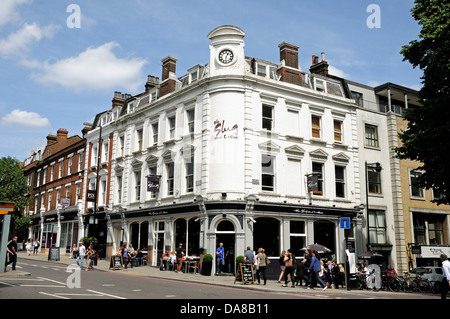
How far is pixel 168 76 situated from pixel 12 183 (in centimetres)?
2737

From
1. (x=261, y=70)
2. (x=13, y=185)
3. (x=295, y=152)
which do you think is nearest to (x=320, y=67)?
(x=261, y=70)

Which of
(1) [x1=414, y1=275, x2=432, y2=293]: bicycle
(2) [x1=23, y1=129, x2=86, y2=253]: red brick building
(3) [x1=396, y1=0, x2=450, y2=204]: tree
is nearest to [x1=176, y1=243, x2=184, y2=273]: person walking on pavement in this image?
(1) [x1=414, y1=275, x2=432, y2=293]: bicycle

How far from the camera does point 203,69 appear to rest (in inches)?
1107

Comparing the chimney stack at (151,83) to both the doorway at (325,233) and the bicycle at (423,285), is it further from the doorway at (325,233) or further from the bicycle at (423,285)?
the bicycle at (423,285)

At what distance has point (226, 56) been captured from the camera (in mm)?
26531

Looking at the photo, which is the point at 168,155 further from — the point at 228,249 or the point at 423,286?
the point at 423,286

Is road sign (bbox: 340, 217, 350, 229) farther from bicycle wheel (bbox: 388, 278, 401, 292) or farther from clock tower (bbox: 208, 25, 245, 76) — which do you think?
clock tower (bbox: 208, 25, 245, 76)

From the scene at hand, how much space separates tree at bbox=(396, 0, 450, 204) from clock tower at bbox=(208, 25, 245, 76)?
10.0 m

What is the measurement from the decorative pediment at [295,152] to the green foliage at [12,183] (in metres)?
34.7

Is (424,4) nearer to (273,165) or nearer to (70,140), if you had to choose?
(273,165)

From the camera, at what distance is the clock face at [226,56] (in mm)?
26428

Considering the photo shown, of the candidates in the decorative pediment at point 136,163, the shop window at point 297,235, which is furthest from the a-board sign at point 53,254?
the shop window at point 297,235

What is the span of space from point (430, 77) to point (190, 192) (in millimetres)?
15323
